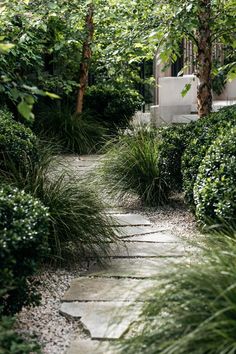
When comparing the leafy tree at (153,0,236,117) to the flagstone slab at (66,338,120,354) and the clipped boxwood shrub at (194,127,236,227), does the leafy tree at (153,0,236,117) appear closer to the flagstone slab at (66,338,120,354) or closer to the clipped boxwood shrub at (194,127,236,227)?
the clipped boxwood shrub at (194,127,236,227)

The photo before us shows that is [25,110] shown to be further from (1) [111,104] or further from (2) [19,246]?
(1) [111,104]

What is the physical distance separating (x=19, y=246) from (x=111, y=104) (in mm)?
7523

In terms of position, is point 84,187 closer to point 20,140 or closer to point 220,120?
point 20,140

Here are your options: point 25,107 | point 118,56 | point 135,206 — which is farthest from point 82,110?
point 25,107

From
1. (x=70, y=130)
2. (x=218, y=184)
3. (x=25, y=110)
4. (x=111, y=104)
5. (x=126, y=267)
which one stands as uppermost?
(x=25, y=110)

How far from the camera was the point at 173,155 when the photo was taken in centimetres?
632

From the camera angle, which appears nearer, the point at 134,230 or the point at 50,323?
the point at 50,323

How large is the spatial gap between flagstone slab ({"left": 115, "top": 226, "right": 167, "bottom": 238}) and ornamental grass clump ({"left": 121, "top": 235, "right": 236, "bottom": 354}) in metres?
2.26

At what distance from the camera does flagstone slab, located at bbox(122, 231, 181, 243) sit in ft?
17.4

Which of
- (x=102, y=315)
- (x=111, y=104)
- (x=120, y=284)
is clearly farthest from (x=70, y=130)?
(x=102, y=315)

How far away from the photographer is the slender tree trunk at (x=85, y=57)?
10266 millimetres

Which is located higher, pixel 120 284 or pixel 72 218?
pixel 72 218

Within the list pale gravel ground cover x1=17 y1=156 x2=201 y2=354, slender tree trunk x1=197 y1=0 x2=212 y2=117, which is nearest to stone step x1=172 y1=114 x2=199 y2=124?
slender tree trunk x1=197 y1=0 x2=212 y2=117

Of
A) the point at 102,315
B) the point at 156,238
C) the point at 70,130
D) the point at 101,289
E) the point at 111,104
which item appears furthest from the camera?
the point at 111,104
